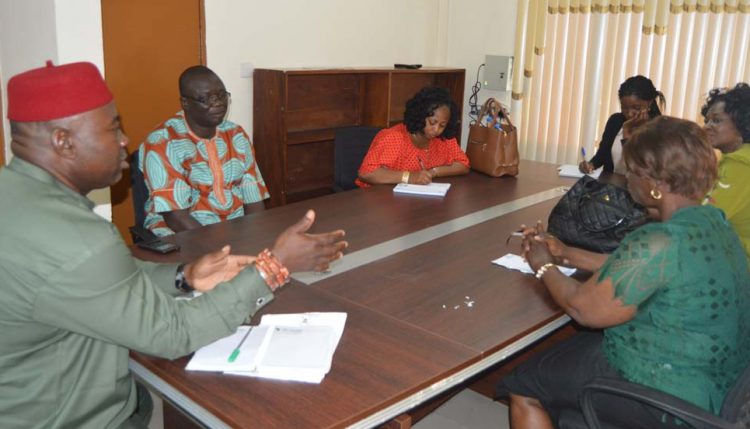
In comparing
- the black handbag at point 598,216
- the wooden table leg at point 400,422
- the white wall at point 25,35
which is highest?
the white wall at point 25,35

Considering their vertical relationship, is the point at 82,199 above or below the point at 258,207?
above

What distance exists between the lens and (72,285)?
125 cm

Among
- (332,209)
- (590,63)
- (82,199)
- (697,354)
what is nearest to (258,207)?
(332,209)

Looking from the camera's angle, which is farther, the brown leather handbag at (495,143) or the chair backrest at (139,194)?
the brown leather handbag at (495,143)

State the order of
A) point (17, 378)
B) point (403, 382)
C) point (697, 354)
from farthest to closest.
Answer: point (697, 354) < point (403, 382) < point (17, 378)

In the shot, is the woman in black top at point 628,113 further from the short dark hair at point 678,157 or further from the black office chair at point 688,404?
the black office chair at point 688,404

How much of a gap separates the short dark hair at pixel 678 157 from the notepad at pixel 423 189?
1558mm

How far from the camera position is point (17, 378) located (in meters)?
1.32

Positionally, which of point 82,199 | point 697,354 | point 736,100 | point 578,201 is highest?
point 736,100

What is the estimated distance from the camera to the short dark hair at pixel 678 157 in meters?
1.73

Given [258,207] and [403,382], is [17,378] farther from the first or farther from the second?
[258,207]

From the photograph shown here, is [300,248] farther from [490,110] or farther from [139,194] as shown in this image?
[490,110]

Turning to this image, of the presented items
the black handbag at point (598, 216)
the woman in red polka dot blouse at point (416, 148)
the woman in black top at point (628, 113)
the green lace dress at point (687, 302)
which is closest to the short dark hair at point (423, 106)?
the woman in red polka dot blouse at point (416, 148)

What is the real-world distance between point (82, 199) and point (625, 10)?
4774 mm
